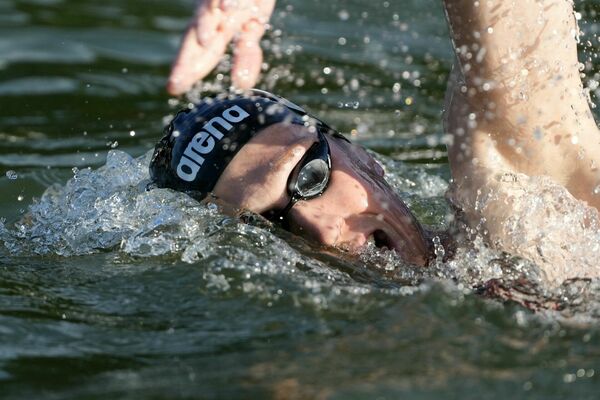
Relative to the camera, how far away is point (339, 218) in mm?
3732

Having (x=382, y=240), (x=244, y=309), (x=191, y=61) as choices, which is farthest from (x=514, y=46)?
(x=244, y=309)

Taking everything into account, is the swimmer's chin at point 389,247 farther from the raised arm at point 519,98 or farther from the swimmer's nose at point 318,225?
the raised arm at point 519,98

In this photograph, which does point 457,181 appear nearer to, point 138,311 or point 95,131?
point 138,311

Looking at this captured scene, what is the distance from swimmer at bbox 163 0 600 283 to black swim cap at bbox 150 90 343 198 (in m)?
0.12

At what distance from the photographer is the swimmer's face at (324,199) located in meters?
3.74

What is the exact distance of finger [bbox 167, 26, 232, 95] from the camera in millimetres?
3117

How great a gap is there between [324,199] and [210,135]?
446 millimetres

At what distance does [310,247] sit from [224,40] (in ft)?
2.70

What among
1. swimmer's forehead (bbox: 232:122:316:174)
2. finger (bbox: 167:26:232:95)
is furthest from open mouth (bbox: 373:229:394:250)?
finger (bbox: 167:26:232:95)

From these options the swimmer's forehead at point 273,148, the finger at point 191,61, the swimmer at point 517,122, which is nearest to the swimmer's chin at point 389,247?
the swimmer at point 517,122

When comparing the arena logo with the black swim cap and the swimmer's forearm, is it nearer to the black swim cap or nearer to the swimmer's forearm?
the black swim cap

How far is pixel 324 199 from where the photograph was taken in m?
3.78

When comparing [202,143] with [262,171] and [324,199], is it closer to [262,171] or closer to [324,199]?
[262,171]

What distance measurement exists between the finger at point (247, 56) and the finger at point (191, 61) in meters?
0.21
